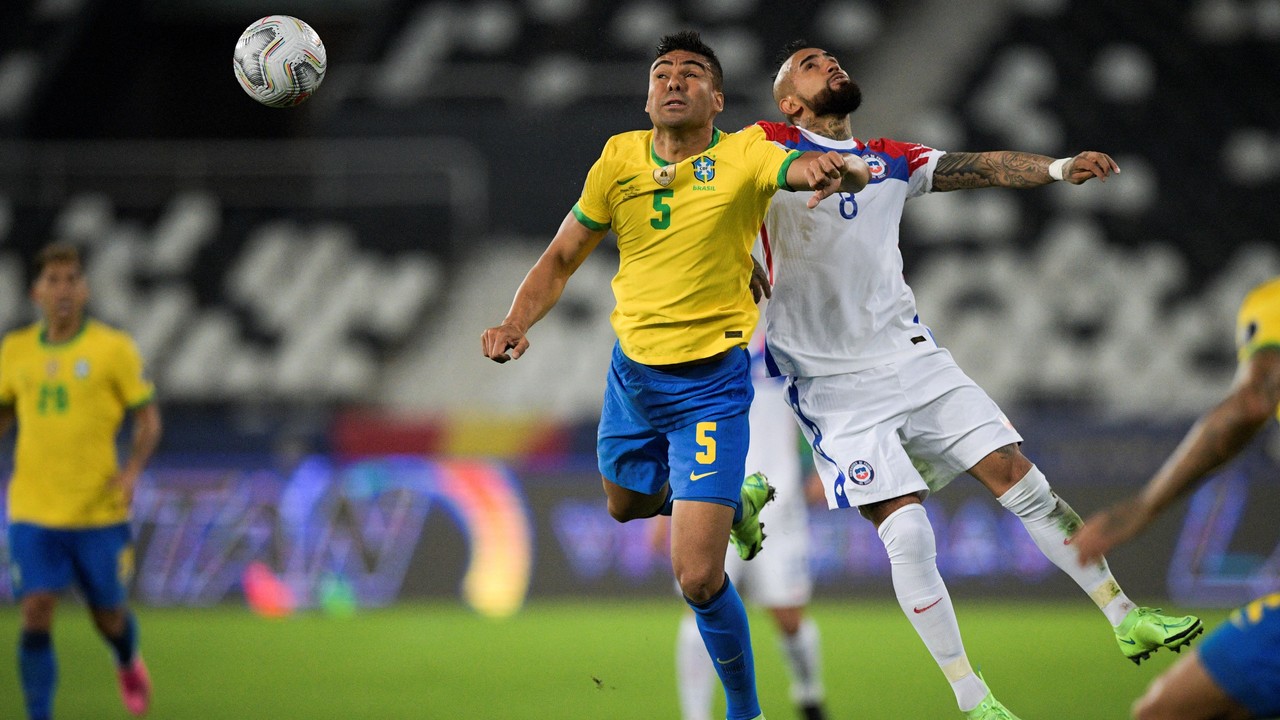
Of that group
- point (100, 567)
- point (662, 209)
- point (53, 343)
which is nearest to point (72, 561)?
point (100, 567)

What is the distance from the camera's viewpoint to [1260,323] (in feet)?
12.1

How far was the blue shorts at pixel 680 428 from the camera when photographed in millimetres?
5605

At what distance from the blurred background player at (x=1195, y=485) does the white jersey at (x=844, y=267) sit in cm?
214

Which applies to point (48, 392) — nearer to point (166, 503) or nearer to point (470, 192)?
point (166, 503)

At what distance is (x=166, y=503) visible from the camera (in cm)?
1269

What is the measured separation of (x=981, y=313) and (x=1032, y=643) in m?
5.92

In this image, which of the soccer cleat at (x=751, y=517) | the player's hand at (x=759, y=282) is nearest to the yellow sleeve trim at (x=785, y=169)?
the player's hand at (x=759, y=282)

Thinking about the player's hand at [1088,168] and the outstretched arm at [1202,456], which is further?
the player's hand at [1088,168]

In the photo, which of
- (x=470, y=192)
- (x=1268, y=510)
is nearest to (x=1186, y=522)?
(x=1268, y=510)

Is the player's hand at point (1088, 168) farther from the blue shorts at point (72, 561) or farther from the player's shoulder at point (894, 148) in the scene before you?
the blue shorts at point (72, 561)

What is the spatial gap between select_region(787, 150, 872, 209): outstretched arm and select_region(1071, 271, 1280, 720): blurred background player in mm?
1642

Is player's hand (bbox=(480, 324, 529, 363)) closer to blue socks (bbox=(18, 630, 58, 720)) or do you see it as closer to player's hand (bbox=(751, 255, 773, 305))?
player's hand (bbox=(751, 255, 773, 305))

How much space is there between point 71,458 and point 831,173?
5267mm

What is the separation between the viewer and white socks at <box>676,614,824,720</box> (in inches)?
283
